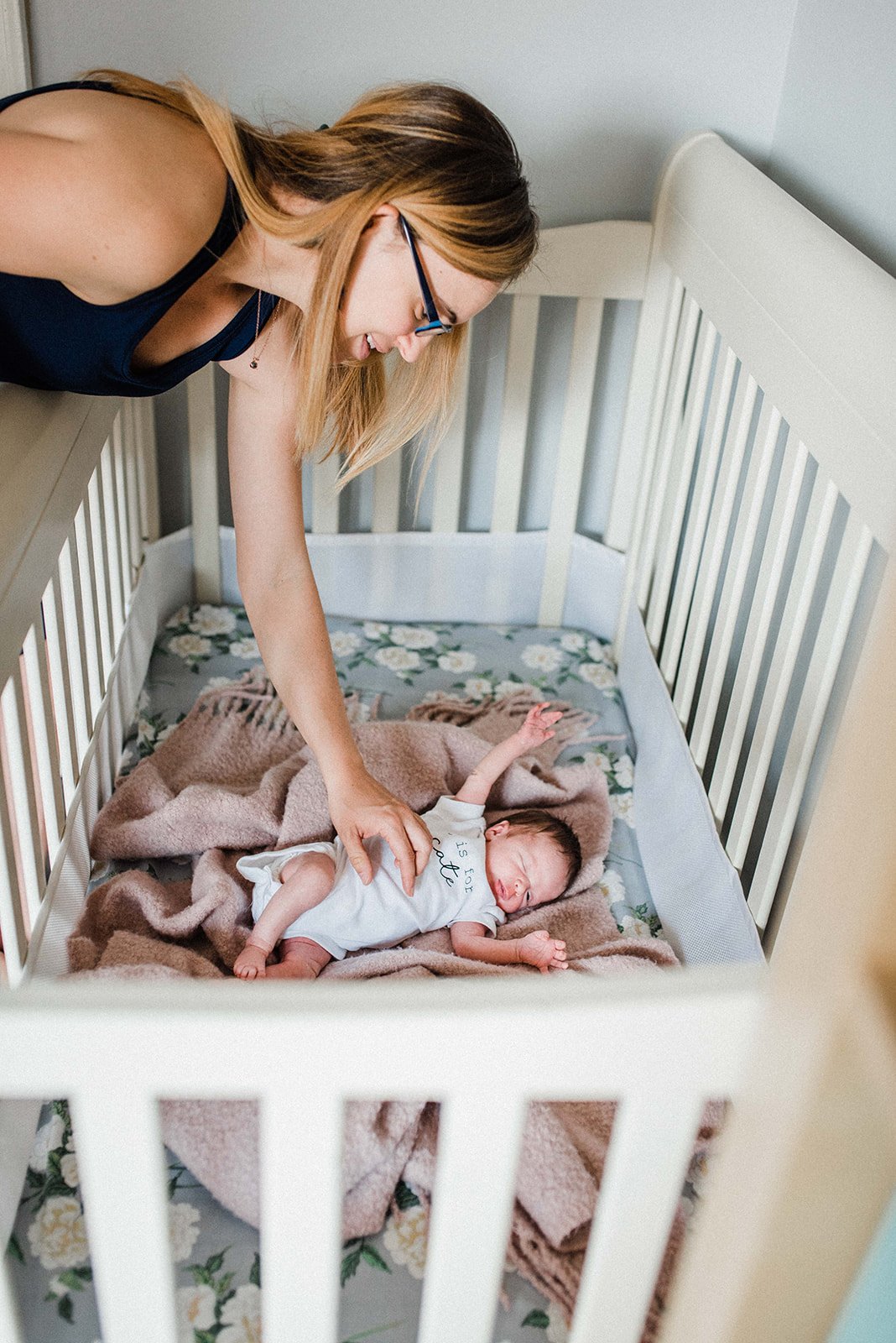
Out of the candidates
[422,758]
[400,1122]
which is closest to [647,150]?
[422,758]

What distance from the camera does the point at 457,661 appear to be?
5.96 ft

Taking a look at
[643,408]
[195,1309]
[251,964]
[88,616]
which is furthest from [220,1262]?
[643,408]

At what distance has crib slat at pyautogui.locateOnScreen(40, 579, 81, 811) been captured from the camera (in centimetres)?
117

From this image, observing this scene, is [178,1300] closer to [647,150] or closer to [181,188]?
[181,188]

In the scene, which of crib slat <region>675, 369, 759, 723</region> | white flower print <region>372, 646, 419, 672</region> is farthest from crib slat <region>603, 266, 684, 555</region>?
white flower print <region>372, 646, 419, 672</region>

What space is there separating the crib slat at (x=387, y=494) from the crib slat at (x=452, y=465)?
65mm

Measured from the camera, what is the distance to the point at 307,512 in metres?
1.92

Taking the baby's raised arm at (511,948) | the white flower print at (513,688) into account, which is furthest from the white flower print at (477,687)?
the baby's raised arm at (511,948)

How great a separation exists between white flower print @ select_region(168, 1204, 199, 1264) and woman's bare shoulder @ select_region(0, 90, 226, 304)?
29.2 inches

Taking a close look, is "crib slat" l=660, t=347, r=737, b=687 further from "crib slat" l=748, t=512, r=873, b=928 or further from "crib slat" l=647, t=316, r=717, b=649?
"crib slat" l=748, t=512, r=873, b=928

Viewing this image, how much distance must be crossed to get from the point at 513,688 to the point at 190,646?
1.60ft

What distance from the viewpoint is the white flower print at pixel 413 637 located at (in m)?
1.84

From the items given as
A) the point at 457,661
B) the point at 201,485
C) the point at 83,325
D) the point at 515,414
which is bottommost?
the point at 457,661

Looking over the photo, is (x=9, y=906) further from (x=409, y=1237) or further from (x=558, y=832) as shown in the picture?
(x=558, y=832)
